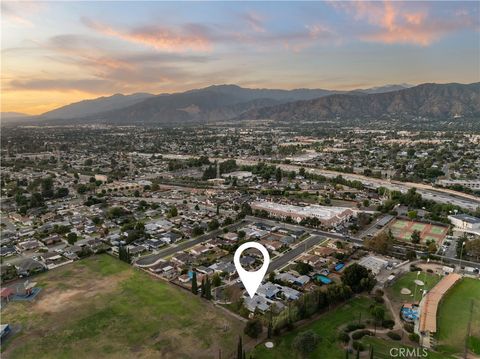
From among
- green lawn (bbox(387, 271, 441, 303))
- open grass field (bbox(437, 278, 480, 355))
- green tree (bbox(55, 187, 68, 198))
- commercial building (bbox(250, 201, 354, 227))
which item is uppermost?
green tree (bbox(55, 187, 68, 198))

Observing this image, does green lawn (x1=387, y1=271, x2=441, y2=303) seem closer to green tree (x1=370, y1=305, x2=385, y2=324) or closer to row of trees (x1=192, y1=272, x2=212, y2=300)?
green tree (x1=370, y1=305, x2=385, y2=324)

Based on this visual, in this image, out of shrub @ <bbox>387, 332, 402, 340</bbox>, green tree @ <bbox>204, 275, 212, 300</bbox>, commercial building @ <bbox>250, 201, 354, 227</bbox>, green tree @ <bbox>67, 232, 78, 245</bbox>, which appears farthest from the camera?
commercial building @ <bbox>250, 201, 354, 227</bbox>

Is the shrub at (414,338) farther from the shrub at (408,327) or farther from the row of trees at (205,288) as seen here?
the row of trees at (205,288)

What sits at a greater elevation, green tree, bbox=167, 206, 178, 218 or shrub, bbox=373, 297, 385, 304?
green tree, bbox=167, 206, 178, 218

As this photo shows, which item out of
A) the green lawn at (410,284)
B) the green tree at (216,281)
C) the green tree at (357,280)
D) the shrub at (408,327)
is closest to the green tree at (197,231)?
the green tree at (216,281)

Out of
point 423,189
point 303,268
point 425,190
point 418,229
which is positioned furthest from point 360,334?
point 423,189

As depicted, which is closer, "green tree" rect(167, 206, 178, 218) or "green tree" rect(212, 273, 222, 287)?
"green tree" rect(212, 273, 222, 287)

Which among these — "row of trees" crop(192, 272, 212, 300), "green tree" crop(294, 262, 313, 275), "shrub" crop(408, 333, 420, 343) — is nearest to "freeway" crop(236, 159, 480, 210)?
"green tree" crop(294, 262, 313, 275)
